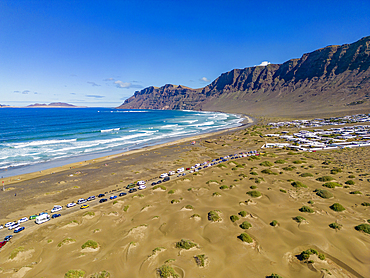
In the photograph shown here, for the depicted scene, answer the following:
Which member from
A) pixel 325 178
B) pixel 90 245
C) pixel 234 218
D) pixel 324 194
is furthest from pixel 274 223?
pixel 90 245

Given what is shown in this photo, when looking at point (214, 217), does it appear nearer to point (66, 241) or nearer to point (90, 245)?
point (90, 245)

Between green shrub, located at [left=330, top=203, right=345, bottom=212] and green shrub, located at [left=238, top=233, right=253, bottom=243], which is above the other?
green shrub, located at [left=330, top=203, right=345, bottom=212]

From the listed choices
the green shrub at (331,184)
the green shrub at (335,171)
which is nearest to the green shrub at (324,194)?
the green shrub at (331,184)

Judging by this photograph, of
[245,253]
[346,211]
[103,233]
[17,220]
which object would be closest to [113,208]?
[103,233]

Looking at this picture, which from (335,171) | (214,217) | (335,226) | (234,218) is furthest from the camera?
(335,171)

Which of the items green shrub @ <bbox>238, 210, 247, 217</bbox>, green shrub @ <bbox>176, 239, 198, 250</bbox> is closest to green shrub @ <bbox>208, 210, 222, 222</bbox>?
green shrub @ <bbox>238, 210, 247, 217</bbox>

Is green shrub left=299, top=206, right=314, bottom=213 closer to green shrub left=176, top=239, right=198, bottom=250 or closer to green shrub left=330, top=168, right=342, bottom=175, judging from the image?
green shrub left=176, top=239, right=198, bottom=250
